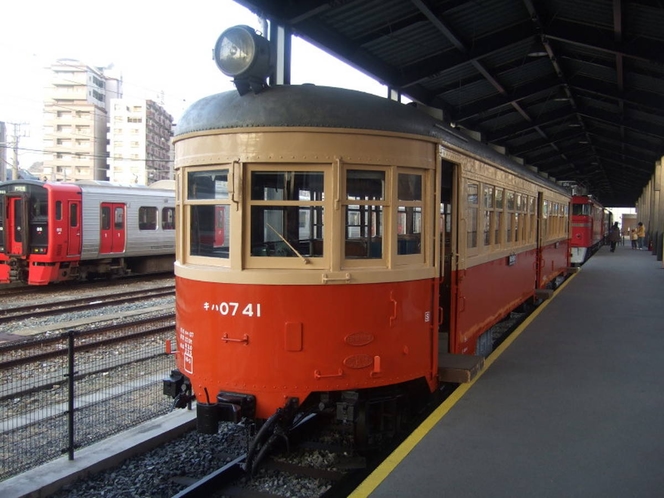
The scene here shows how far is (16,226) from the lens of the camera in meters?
15.9

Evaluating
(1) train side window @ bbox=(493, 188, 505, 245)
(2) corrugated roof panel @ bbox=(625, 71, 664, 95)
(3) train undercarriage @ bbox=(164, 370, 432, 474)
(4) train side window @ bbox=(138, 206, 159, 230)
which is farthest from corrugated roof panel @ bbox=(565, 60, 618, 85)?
(4) train side window @ bbox=(138, 206, 159, 230)

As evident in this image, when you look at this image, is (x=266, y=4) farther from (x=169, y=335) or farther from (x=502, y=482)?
(x=502, y=482)

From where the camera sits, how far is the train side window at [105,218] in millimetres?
17422

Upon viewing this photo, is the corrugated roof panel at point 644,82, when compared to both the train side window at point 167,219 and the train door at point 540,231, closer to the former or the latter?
the train door at point 540,231

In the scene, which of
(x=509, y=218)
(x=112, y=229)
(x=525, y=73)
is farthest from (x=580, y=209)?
(x=112, y=229)

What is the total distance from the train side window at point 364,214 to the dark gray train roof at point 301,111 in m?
0.40

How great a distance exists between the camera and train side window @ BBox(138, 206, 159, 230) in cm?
1903

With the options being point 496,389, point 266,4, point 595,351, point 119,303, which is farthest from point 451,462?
point 119,303

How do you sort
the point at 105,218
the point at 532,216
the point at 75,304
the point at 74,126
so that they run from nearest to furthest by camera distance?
the point at 532,216
the point at 75,304
the point at 105,218
the point at 74,126

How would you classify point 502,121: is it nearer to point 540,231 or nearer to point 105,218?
point 540,231

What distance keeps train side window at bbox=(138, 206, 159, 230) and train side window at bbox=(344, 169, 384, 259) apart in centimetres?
1541

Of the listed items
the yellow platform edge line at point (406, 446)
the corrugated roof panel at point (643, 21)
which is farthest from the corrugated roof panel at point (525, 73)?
the yellow platform edge line at point (406, 446)

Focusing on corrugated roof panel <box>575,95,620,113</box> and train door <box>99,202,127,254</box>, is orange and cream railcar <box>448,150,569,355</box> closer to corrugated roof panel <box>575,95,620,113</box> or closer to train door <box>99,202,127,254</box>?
corrugated roof panel <box>575,95,620,113</box>

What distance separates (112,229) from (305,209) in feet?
47.7
